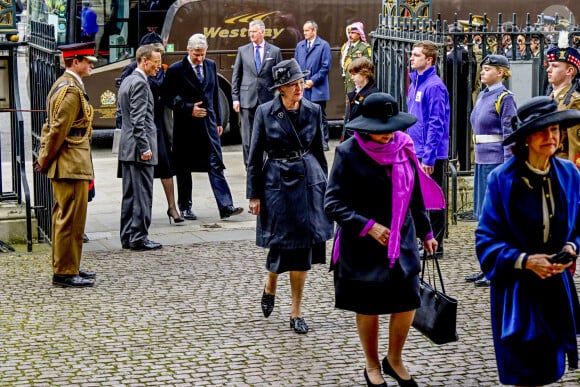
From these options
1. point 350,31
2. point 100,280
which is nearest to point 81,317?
point 100,280

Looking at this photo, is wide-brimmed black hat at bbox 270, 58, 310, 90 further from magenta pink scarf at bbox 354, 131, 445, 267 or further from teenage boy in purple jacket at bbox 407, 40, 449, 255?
teenage boy in purple jacket at bbox 407, 40, 449, 255

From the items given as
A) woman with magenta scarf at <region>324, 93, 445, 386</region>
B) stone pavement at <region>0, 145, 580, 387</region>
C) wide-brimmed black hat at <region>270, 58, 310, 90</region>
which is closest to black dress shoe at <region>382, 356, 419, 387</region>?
woman with magenta scarf at <region>324, 93, 445, 386</region>

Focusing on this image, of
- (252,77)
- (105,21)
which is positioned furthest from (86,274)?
(105,21)

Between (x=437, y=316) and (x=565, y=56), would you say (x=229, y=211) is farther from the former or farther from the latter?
(x=437, y=316)

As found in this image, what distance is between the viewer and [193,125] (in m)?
12.0

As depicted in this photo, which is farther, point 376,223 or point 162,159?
point 162,159

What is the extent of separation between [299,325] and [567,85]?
2789 millimetres

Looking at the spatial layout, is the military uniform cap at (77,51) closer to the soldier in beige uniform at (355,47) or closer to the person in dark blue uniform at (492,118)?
the person in dark blue uniform at (492,118)

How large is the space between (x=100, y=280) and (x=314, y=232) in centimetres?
231

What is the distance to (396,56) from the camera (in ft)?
34.3

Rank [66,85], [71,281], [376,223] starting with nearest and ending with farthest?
[376,223], [66,85], [71,281]

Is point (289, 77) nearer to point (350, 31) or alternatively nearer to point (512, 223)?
point (512, 223)

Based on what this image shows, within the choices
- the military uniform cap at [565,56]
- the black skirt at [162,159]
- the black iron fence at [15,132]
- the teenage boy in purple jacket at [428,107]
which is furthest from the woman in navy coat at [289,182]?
the black skirt at [162,159]

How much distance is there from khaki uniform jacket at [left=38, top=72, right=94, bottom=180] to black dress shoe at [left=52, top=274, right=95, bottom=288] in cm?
77
